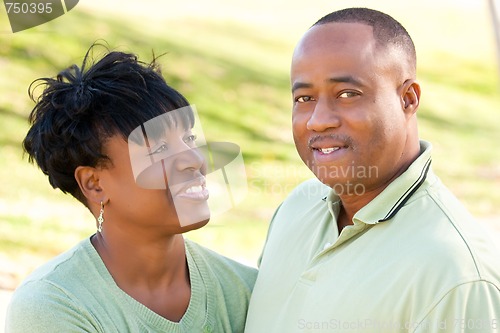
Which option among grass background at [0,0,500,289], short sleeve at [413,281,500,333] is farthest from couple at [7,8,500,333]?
grass background at [0,0,500,289]

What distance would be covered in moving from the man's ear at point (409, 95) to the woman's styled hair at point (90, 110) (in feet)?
2.45

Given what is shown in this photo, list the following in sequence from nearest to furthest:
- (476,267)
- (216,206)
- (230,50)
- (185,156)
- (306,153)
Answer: (476,267) → (306,153) → (185,156) → (216,206) → (230,50)

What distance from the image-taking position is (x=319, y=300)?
7.38 ft

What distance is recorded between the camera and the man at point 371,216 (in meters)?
1.96

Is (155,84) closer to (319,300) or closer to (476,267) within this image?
(319,300)

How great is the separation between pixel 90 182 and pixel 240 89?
25.9 feet

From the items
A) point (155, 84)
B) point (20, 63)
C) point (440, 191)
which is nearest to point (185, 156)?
point (155, 84)

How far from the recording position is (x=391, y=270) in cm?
207

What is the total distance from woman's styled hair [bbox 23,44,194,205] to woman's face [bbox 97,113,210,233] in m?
0.06

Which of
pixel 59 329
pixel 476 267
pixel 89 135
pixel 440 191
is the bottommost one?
pixel 59 329

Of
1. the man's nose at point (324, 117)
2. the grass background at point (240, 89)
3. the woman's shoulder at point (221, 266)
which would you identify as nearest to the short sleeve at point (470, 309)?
the man's nose at point (324, 117)

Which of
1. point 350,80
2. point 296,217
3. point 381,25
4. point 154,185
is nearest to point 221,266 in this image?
point 296,217

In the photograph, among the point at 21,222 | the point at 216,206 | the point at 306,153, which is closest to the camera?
the point at 306,153

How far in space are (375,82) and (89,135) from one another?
3.04 ft
